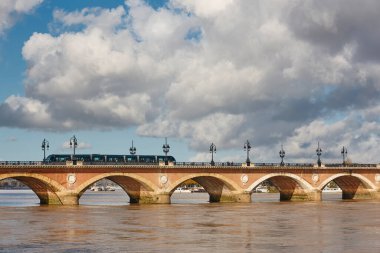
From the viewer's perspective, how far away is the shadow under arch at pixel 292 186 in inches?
3672

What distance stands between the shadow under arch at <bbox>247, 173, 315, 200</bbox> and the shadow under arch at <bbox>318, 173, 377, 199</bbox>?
9.16 feet

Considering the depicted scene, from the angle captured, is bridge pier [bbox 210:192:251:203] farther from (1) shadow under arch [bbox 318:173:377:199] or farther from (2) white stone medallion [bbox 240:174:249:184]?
(1) shadow under arch [bbox 318:173:377:199]

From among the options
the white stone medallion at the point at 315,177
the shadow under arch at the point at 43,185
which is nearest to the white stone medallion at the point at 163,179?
the shadow under arch at the point at 43,185

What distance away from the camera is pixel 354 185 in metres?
107

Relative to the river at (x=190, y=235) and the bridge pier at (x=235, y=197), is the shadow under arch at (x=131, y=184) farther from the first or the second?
the river at (x=190, y=235)

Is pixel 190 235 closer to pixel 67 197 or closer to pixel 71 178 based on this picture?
pixel 71 178

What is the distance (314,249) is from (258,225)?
50.3ft

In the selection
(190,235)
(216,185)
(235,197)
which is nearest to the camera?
(190,235)

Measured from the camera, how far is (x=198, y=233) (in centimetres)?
3875

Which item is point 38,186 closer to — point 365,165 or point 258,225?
point 258,225

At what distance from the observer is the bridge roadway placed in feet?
242

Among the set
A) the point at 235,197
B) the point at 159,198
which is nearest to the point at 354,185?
the point at 235,197

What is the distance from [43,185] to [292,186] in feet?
138

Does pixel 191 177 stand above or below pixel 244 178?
above
